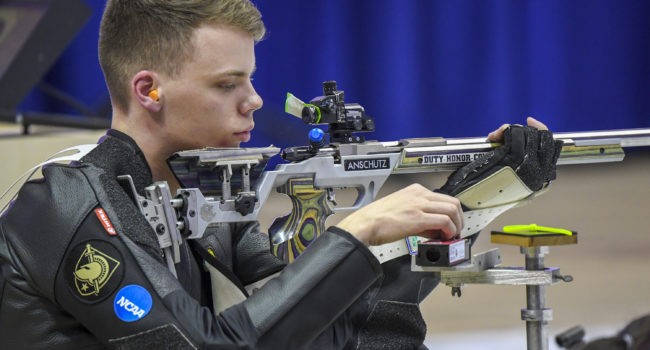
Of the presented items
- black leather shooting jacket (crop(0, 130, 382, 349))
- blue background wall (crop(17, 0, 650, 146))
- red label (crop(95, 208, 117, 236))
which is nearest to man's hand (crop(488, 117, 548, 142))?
black leather shooting jacket (crop(0, 130, 382, 349))

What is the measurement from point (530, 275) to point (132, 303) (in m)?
0.80

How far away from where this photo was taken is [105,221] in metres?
1.69

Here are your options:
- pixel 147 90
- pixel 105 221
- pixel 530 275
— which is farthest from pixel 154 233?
pixel 530 275

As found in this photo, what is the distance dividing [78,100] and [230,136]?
15.7 feet

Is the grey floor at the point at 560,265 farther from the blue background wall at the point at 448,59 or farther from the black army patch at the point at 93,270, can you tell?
the black army patch at the point at 93,270

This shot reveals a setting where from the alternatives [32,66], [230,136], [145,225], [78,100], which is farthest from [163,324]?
[78,100]

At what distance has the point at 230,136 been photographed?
6.48 feet

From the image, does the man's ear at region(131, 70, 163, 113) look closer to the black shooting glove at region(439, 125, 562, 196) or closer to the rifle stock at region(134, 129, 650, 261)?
the rifle stock at region(134, 129, 650, 261)

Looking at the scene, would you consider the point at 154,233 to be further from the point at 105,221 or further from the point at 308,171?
the point at 308,171

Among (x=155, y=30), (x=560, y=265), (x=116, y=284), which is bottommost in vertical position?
(x=560, y=265)

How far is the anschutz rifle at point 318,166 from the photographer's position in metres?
1.94

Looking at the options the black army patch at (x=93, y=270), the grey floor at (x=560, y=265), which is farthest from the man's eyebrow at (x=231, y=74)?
the grey floor at (x=560, y=265)

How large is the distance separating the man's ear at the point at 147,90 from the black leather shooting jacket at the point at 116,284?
182mm

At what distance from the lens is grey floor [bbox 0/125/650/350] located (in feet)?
13.0
